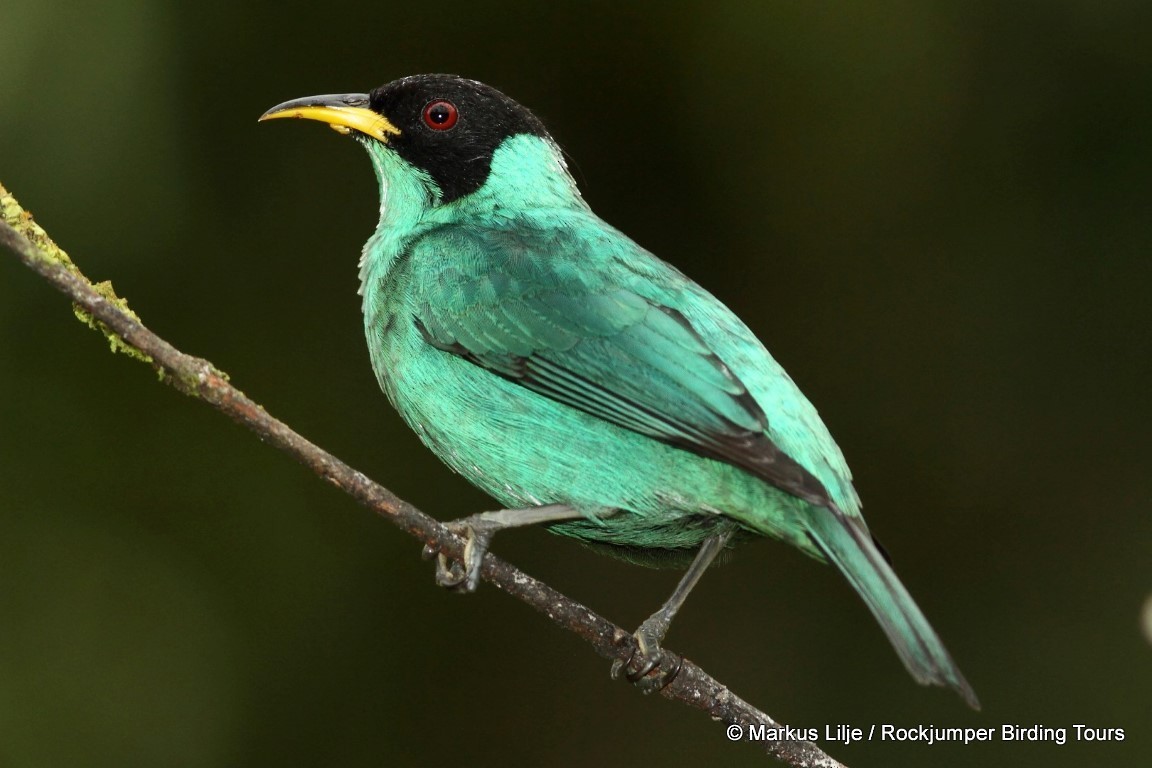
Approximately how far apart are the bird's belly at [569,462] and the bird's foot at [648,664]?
332 mm

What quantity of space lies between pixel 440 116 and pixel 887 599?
2.49 meters

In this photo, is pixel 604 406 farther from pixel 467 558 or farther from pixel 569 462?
pixel 467 558

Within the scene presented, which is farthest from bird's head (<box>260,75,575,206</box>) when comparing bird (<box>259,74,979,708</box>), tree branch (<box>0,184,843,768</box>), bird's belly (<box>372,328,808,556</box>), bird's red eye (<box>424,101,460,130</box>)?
tree branch (<box>0,184,843,768</box>)

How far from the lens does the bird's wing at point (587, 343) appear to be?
3783 millimetres

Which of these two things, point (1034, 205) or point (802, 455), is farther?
point (1034, 205)

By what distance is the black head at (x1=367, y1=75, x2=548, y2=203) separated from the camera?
194 inches

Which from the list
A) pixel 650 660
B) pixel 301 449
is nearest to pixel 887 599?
pixel 650 660

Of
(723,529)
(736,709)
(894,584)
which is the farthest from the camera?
(723,529)

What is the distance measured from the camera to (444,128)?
495cm

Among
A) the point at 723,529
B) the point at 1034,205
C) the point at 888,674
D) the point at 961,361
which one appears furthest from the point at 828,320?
the point at 723,529

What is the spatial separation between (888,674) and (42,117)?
4.89 metres

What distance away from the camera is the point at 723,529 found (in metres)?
4.32

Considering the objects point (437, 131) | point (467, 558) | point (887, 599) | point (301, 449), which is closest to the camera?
point (301, 449)

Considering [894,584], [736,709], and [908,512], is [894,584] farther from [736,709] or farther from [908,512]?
[908,512]
